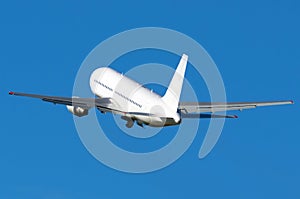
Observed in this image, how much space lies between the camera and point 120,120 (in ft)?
363

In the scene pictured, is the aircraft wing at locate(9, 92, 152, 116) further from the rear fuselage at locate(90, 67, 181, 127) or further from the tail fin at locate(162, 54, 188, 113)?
the tail fin at locate(162, 54, 188, 113)

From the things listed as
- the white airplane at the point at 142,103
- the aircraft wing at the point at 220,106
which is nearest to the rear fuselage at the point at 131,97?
the white airplane at the point at 142,103

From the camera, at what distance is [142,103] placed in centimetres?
11031

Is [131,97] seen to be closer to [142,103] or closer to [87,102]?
[142,103]

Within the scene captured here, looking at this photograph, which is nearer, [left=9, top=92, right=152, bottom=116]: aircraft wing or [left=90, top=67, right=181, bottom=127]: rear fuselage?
[left=90, top=67, right=181, bottom=127]: rear fuselage

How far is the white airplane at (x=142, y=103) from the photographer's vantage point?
105938 mm

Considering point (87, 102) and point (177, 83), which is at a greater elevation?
point (87, 102)

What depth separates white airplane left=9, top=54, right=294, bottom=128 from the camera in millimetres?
105938

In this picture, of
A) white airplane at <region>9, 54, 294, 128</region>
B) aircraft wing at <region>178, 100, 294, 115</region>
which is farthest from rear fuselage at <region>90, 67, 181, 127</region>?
aircraft wing at <region>178, 100, 294, 115</region>

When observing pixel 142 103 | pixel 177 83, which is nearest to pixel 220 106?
pixel 177 83

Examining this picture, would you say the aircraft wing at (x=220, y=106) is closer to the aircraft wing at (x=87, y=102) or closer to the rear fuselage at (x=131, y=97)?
the rear fuselage at (x=131, y=97)

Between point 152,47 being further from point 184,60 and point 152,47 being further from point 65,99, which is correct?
point 65,99

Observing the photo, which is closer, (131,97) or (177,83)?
(177,83)

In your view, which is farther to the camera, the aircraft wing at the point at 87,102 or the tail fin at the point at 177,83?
the tail fin at the point at 177,83
